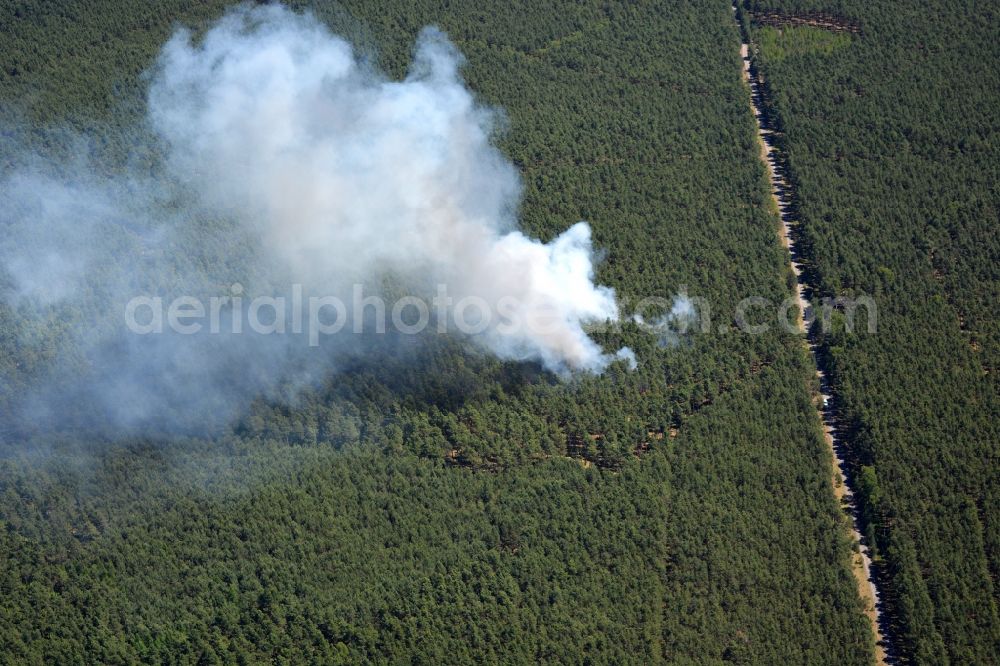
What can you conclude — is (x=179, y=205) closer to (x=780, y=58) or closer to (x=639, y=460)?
(x=639, y=460)

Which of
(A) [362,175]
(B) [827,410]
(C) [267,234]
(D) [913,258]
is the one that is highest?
(A) [362,175]

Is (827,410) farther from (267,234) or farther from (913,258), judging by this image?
(267,234)

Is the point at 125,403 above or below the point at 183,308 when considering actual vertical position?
below

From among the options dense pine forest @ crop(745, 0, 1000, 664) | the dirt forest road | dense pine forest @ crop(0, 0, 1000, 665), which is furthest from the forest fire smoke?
dense pine forest @ crop(745, 0, 1000, 664)

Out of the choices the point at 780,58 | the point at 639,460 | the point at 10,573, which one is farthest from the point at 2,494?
the point at 780,58

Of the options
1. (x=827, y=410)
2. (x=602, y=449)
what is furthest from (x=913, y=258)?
(x=602, y=449)

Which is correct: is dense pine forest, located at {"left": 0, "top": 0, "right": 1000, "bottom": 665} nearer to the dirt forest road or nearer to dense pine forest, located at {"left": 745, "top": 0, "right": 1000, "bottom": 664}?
dense pine forest, located at {"left": 745, "top": 0, "right": 1000, "bottom": 664}

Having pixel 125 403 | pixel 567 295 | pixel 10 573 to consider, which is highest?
pixel 567 295
